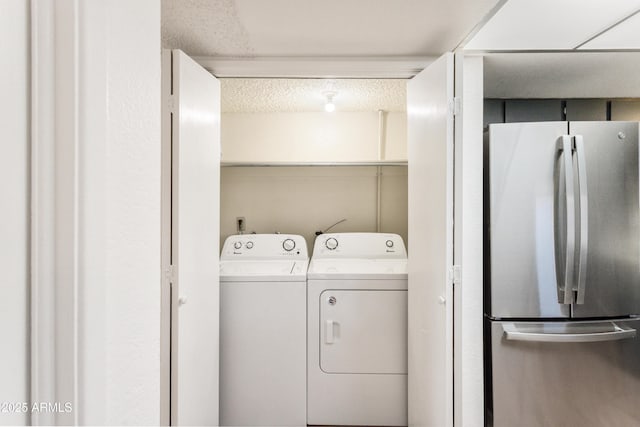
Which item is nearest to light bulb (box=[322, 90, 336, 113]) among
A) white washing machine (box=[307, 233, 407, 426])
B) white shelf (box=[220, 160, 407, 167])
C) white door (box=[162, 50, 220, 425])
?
white shelf (box=[220, 160, 407, 167])

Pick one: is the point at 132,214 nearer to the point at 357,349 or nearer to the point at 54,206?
the point at 54,206

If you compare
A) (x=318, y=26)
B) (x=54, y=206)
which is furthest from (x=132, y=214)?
→ (x=318, y=26)

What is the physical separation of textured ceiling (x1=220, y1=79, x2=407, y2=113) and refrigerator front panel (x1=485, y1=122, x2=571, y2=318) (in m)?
0.94

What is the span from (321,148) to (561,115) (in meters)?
1.78

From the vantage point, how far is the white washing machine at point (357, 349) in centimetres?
199

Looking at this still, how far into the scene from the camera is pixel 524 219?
5.07ft

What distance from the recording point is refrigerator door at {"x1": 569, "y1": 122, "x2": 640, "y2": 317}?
5.07 ft

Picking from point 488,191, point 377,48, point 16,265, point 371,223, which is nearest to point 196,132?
point 377,48

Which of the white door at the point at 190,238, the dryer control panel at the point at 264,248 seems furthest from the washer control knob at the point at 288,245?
the white door at the point at 190,238

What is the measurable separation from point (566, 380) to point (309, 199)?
2.17m

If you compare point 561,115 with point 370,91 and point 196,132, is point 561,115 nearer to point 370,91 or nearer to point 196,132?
point 370,91

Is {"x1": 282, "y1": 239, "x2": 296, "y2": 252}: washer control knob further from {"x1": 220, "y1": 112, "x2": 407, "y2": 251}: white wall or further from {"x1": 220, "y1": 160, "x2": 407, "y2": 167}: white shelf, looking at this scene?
{"x1": 220, "y1": 160, "x2": 407, "y2": 167}: white shelf

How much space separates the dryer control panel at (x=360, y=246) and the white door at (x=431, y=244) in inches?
29.3

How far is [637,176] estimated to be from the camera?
1565 millimetres
